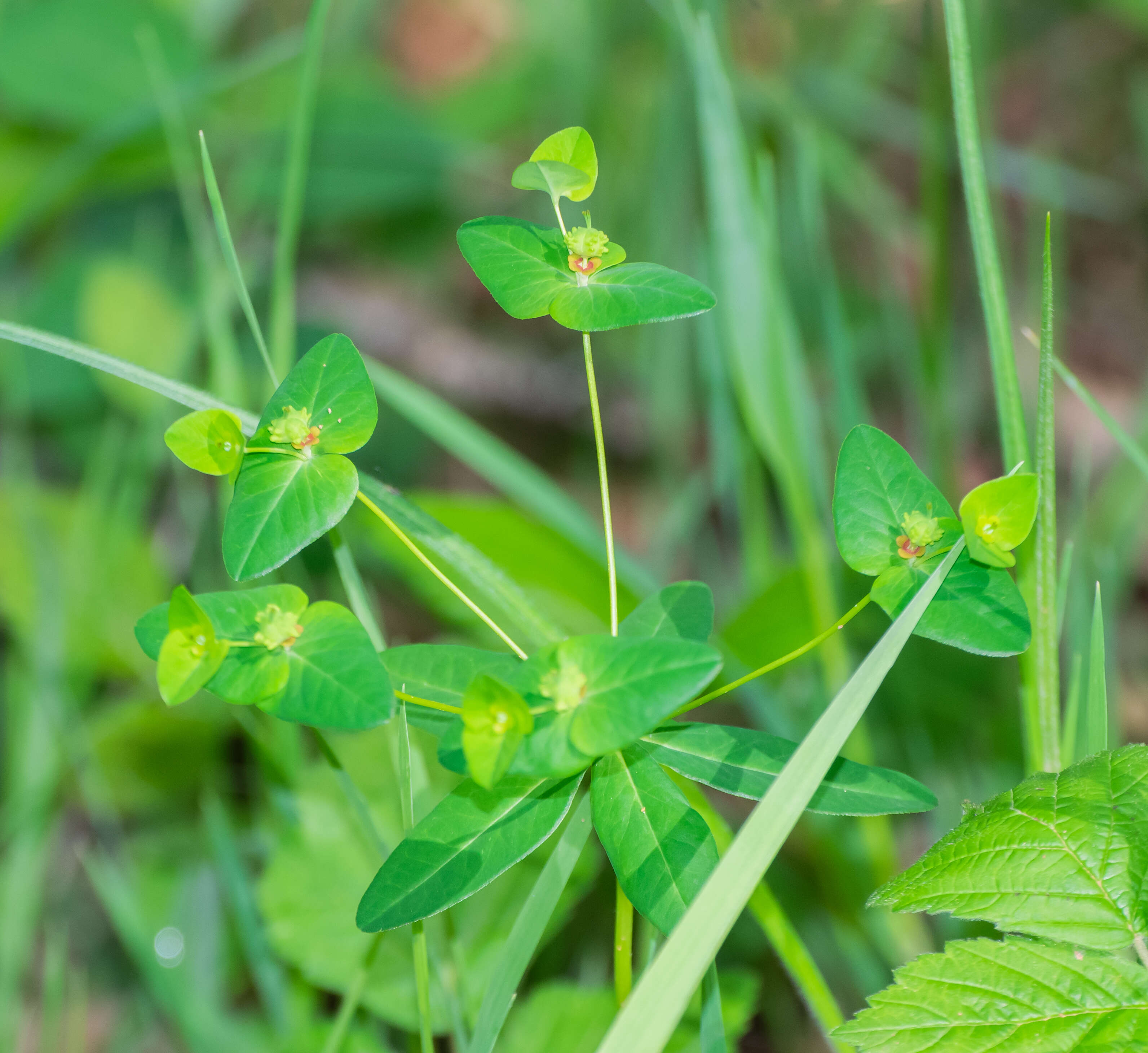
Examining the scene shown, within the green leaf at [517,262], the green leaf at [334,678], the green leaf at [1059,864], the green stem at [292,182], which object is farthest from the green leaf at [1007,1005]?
the green stem at [292,182]

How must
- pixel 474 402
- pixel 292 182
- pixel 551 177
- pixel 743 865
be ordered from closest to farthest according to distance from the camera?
pixel 743 865 < pixel 551 177 < pixel 292 182 < pixel 474 402

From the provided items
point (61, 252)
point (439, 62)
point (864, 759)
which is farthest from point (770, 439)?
point (439, 62)

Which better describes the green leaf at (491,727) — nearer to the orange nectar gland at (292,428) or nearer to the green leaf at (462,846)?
the green leaf at (462,846)

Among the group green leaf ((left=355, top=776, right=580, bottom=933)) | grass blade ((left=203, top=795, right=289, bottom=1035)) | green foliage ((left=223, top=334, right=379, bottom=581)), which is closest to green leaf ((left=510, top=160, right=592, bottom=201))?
green foliage ((left=223, top=334, right=379, bottom=581))

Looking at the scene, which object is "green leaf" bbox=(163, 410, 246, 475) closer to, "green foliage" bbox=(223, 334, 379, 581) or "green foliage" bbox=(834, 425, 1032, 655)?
"green foliage" bbox=(223, 334, 379, 581)

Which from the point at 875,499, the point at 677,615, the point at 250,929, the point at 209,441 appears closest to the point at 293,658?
the point at 209,441

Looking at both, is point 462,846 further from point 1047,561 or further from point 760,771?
point 1047,561

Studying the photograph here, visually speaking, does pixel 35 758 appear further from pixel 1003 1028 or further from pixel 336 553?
pixel 1003 1028
